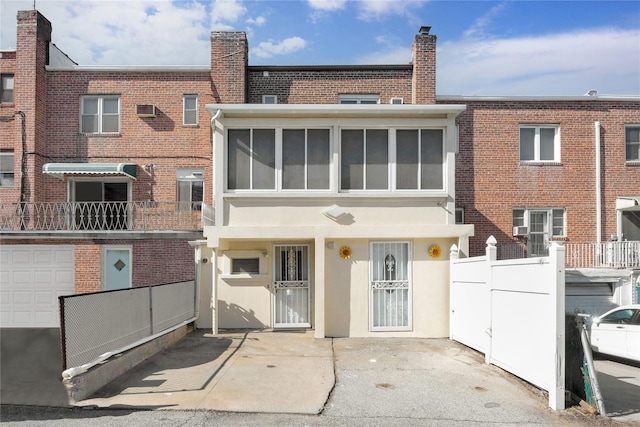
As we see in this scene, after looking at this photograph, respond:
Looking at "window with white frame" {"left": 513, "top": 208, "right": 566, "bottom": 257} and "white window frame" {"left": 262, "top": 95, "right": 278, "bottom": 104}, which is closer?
"window with white frame" {"left": 513, "top": 208, "right": 566, "bottom": 257}

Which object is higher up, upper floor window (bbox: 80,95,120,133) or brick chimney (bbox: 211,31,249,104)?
brick chimney (bbox: 211,31,249,104)

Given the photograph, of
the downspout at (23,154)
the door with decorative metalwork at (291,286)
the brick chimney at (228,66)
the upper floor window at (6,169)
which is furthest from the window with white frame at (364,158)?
the upper floor window at (6,169)

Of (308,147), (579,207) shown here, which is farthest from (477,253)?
(308,147)

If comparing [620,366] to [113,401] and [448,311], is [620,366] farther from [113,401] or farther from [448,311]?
[113,401]

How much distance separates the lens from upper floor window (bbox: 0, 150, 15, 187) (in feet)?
54.1

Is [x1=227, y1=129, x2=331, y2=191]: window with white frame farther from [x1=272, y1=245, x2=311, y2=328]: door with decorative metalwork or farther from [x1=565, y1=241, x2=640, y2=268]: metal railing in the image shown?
[x1=565, y1=241, x2=640, y2=268]: metal railing

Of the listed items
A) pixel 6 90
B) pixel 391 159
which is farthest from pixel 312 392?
pixel 6 90

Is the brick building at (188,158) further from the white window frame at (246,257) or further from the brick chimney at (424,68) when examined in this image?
the white window frame at (246,257)

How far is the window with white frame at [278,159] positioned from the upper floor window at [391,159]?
549 millimetres

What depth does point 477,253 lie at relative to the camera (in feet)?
53.7

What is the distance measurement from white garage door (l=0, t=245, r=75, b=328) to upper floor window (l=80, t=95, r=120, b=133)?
410cm

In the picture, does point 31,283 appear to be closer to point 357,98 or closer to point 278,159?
point 278,159

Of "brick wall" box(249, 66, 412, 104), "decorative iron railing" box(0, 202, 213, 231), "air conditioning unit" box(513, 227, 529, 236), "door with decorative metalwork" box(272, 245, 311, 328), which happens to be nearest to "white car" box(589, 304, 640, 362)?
"air conditioning unit" box(513, 227, 529, 236)

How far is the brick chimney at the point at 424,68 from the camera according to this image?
664 inches
